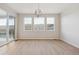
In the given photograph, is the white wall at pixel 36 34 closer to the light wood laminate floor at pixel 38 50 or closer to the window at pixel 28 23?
the window at pixel 28 23

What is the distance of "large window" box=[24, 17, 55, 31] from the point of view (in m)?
8.30

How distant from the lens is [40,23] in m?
8.24

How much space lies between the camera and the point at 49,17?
8664 mm

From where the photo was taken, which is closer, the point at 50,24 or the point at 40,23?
the point at 40,23

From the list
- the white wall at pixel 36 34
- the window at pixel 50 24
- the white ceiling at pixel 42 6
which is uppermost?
the white ceiling at pixel 42 6

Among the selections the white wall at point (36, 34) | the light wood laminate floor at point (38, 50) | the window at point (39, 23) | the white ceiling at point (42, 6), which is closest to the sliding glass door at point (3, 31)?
the light wood laminate floor at point (38, 50)

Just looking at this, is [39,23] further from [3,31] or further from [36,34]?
[3,31]

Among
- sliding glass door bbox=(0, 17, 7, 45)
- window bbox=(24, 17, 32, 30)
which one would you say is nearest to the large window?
window bbox=(24, 17, 32, 30)

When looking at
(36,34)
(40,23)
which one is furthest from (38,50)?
(36,34)

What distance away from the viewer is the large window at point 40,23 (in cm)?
830

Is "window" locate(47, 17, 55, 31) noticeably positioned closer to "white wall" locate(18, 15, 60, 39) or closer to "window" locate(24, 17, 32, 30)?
"white wall" locate(18, 15, 60, 39)

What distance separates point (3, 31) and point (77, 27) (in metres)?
3.58

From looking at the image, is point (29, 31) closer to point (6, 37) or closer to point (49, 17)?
point (49, 17)
